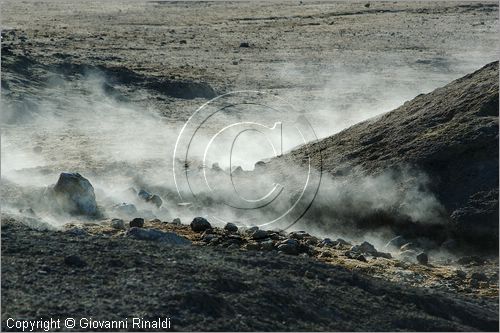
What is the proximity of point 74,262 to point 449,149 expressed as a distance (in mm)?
4108

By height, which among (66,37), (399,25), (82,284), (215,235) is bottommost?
(82,284)

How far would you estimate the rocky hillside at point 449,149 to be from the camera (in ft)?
29.5

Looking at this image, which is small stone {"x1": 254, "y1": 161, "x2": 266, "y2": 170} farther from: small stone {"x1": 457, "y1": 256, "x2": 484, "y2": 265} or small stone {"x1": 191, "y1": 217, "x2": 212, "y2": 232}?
small stone {"x1": 457, "y1": 256, "x2": 484, "y2": 265}

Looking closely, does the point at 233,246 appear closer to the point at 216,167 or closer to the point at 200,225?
the point at 200,225

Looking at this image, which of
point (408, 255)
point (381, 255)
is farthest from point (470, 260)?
point (381, 255)

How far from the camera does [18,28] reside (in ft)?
79.5

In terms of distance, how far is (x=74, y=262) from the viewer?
659 cm

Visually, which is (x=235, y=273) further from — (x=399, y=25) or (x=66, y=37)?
(x=399, y=25)

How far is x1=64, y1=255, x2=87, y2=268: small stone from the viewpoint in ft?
21.6

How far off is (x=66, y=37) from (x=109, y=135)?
9518mm

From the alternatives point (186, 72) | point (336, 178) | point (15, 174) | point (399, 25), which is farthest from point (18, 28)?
point (336, 178)

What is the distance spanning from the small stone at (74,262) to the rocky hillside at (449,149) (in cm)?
349

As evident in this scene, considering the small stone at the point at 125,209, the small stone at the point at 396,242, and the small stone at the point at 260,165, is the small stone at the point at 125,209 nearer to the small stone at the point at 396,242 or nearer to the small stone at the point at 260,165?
the small stone at the point at 260,165

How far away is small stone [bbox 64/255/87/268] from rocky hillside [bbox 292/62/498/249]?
3.49 m
